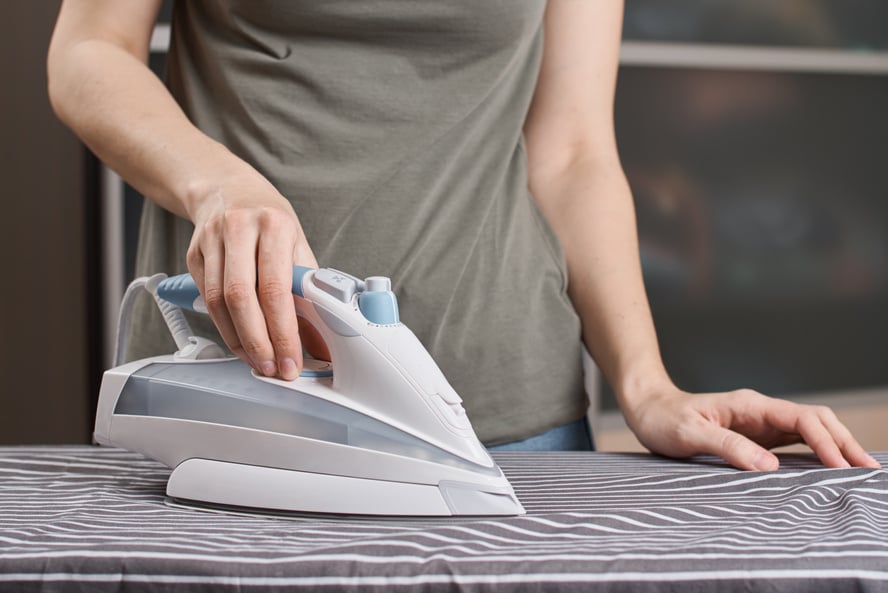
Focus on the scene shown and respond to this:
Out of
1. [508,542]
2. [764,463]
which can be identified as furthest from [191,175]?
[764,463]

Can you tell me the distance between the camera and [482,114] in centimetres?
101

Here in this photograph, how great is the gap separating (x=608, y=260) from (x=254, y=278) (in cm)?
49

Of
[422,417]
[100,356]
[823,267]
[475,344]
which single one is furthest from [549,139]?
[823,267]

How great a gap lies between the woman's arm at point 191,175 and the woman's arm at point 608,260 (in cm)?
37

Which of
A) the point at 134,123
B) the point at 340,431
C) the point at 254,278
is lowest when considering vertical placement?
the point at 340,431

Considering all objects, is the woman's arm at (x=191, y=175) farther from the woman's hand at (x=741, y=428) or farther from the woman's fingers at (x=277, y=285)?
the woman's hand at (x=741, y=428)

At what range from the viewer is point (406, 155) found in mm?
978

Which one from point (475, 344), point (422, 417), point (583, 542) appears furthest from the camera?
point (475, 344)

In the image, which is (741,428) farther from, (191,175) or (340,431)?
(191,175)

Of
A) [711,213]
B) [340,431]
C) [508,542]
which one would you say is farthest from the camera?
[711,213]

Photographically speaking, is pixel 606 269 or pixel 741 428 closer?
pixel 741 428

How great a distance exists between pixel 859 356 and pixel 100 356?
76.6 inches

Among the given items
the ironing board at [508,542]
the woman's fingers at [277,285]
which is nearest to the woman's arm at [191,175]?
the woman's fingers at [277,285]

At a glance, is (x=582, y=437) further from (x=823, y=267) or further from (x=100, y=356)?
(x=823, y=267)
